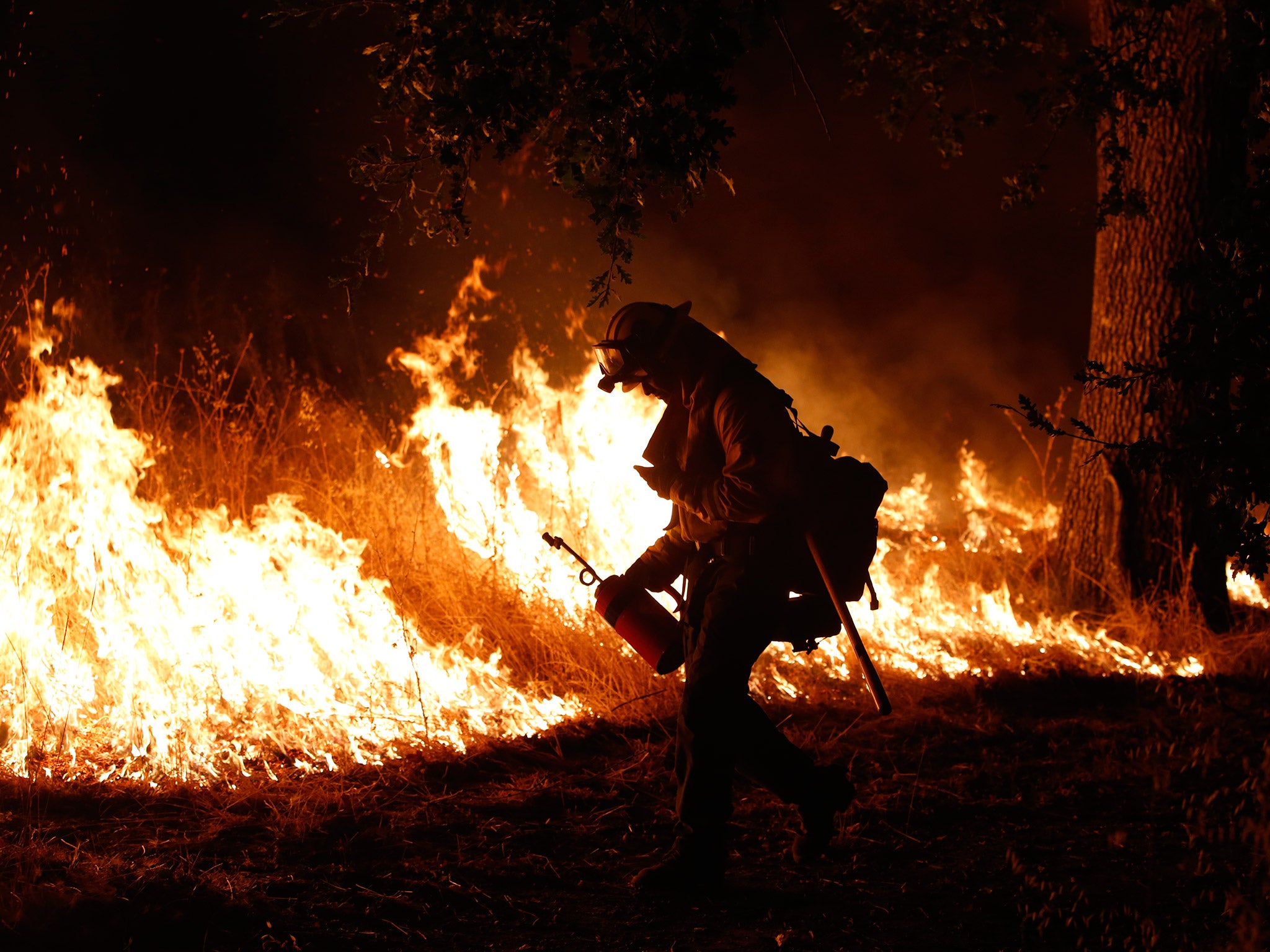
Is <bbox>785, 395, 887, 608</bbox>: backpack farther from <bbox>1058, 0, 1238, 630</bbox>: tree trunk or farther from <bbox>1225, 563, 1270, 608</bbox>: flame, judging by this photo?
<bbox>1225, 563, 1270, 608</bbox>: flame

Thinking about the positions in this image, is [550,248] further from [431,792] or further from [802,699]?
[431,792]

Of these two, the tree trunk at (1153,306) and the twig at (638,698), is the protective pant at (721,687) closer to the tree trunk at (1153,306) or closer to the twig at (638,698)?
the twig at (638,698)

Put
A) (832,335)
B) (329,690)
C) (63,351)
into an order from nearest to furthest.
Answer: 1. (329,690)
2. (63,351)
3. (832,335)

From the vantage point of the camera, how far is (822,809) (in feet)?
11.5

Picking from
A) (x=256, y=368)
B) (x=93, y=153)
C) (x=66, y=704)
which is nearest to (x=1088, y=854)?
(x=66, y=704)

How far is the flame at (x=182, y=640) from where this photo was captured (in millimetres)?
4422

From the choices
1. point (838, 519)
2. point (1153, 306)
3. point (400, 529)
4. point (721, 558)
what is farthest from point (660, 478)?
point (1153, 306)

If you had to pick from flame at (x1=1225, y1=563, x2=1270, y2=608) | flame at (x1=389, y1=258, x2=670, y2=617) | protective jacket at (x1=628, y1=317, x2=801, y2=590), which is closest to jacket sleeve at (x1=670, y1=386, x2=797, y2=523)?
protective jacket at (x1=628, y1=317, x2=801, y2=590)

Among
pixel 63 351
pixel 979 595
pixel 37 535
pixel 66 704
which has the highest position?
pixel 63 351

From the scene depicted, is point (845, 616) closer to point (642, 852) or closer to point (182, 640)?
point (642, 852)

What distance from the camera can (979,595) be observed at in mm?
6910

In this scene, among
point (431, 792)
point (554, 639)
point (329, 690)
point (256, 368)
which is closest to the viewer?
point (431, 792)

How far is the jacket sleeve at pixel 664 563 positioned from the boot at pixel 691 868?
0.94m

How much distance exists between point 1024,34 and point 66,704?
6654 millimetres
